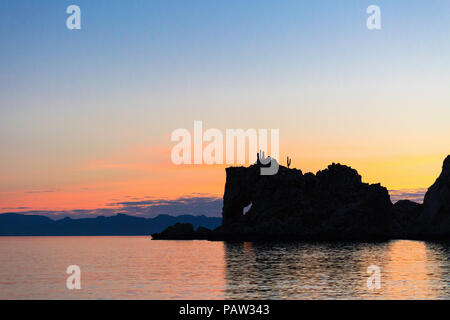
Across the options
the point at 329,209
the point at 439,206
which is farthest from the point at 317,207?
the point at 439,206

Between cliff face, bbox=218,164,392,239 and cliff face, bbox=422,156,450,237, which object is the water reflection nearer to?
cliff face, bbox=422,156,450,237

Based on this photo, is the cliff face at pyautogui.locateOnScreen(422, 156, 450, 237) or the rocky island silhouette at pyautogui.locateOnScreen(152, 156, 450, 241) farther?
the rocky island silhouette at pyautogui.locateOnScreen(152, 156, 450, 241)

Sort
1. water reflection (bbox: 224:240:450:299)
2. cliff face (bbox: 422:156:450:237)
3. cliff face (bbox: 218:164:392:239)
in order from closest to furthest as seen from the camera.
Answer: water reflection (bbox: 224:240:450:299)
cliff face (bbox: 422:156:450:237)
cliff face (bbox: 218:164:392:239)

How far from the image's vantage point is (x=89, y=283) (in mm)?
60750

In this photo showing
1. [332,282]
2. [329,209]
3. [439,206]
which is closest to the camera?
[332,282]

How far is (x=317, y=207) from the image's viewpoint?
19475 centimetres

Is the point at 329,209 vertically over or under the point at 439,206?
under

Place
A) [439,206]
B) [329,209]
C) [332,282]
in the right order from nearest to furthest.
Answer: [332,282], [439,206], [329,209]

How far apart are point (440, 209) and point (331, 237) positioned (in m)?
36.6

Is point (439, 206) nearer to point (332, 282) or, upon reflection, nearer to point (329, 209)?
point (329, 209)

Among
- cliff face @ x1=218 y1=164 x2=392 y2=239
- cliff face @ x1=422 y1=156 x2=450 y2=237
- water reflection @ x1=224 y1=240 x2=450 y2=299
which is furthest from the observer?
cliff face @ x1=218 y1=164 x2=392 y2=239

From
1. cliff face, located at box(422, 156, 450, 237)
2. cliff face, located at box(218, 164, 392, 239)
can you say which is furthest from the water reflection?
cliff face, located at box(218, 164, 392, 239)

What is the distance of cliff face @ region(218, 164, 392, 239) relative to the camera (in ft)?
601
